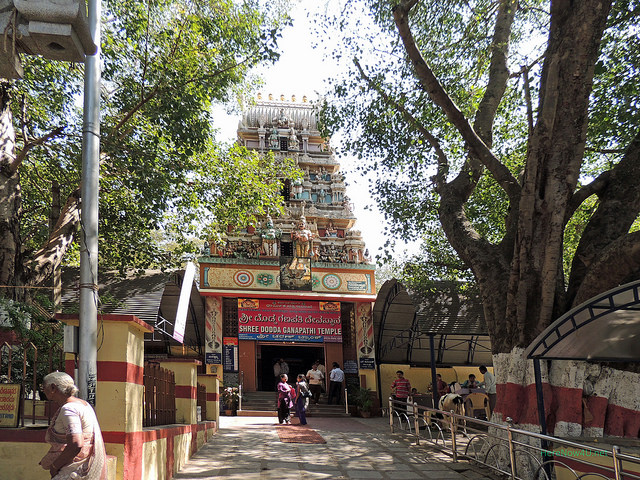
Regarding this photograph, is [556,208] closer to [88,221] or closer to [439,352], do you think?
[88,221]

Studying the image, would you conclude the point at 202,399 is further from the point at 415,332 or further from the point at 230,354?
the point at 415,332

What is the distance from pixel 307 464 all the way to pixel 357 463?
2.45 ft

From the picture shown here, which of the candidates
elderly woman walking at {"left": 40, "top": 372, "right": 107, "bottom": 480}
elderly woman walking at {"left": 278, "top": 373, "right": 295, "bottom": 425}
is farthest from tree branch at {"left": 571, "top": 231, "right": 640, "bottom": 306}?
elderly woman walking at {"left": 278, "top": 373, "right": 295, "bottom": 425}

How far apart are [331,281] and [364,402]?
16.9 ft

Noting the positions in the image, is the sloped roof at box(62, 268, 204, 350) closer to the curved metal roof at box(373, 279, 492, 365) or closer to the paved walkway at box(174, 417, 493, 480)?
the paved walkway at box(174, 417, 493, 480)

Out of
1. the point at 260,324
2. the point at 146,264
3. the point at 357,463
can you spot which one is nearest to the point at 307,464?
the point at 357,463

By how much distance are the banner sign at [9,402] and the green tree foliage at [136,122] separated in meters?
4.25

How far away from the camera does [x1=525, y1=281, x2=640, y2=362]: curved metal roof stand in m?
5.89

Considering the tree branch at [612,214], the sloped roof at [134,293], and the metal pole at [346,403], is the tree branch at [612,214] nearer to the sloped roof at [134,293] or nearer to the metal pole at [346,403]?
the sloped roof at [134,293]

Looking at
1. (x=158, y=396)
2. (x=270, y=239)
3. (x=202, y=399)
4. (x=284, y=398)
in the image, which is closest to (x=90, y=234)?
(x=158, y=396)

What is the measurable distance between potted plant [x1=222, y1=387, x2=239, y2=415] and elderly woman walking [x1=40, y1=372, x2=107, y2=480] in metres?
14.2

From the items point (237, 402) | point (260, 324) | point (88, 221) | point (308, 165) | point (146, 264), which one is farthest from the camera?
point (308, 165)

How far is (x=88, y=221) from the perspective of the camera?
15.9 ft

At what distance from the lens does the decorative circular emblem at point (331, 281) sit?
21.1 m
